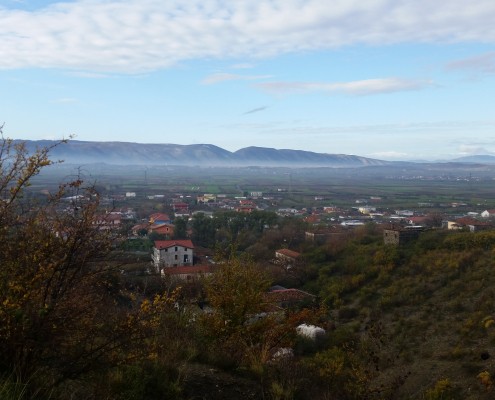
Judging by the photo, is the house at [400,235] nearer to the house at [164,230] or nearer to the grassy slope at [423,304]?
the grassy slope at [423,304]

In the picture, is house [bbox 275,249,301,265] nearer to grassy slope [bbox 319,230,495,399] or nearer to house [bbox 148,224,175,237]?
grassy slope [bbox 319,230,495,399]

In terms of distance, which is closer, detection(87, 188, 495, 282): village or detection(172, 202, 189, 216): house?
detection(87, 188, 495, 282): village

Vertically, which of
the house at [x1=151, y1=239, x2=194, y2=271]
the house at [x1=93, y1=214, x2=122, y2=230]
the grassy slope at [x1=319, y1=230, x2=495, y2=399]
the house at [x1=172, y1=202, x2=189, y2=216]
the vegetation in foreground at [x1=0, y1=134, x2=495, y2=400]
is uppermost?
the house at [x1=93, y1=214, x2=122, y2=230]

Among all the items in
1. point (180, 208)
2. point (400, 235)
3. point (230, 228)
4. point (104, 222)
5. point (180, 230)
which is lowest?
point (180, 208)

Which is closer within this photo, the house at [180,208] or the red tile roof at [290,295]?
the red tile roof at [290,295]

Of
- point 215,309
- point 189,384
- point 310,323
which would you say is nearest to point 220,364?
point 189,384

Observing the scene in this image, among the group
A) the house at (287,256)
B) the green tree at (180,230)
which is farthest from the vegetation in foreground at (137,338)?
the green tree at (180,230)

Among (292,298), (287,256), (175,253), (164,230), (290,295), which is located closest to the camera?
(292,298)

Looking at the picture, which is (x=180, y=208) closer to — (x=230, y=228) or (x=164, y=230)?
(x=164, y=230)

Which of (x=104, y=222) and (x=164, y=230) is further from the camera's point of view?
(x=164, y=230)

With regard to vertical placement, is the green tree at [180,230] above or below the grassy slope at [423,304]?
below

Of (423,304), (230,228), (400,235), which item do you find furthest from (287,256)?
(423,304)

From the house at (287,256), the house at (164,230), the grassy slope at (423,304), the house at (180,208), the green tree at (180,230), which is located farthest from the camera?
the house at (180,208)

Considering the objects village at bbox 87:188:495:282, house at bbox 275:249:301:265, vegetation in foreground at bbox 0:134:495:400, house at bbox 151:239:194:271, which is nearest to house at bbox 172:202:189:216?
village at bbox 87:188:495:282
